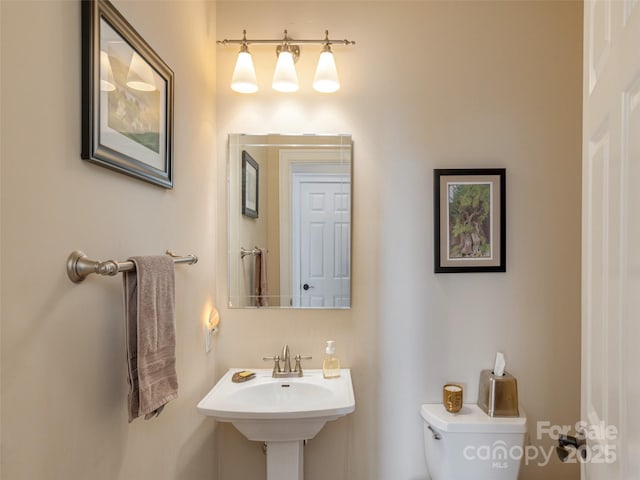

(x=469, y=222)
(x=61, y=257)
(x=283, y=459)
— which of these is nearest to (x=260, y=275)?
(x=283, y=459)

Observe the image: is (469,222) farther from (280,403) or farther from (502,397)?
(280,403)

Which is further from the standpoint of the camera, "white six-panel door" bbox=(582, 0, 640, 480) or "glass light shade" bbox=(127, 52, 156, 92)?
"glass light shade" bbox=(127, 52, 156, 92)

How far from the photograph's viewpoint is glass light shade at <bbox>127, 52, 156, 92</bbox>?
111 cm

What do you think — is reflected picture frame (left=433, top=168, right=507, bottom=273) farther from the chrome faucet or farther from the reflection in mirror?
the chrome faucet

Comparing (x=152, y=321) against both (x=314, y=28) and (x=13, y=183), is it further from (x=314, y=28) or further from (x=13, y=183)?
(x=314, y=28)

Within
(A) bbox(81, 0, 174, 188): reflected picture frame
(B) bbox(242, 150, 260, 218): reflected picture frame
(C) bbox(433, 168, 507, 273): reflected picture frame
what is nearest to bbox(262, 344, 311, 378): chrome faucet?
(B) bbox(242, 150, 260, 218): reflected picture frame

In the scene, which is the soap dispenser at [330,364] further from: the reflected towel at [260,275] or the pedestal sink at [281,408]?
the reflected towel at [260,275]

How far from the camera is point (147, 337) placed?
101 centimetres

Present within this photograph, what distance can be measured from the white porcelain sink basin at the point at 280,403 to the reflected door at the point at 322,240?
358 millimetres

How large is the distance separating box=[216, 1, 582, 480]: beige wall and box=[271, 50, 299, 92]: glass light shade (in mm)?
115

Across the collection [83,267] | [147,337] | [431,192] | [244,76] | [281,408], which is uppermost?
[244,76]

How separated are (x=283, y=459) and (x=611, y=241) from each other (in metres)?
1.43

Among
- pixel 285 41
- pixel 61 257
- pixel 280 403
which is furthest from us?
pixel 285 41

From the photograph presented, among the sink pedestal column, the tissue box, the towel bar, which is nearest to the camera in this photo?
the towel bar
